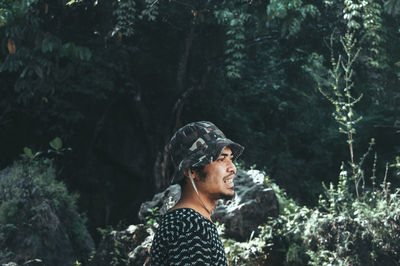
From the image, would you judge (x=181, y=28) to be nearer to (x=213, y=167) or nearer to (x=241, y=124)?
(x=241, y=124)

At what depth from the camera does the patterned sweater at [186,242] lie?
1.86m

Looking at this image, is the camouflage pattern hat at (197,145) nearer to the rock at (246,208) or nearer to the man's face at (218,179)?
the man's face at (218,179)

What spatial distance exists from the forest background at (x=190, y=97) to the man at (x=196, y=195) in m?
8.65

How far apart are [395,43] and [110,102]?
7264mm

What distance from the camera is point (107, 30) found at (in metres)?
11.5

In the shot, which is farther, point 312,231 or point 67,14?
point 67,14

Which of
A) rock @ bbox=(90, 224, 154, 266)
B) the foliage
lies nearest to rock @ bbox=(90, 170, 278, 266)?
rock @ bbox=(90, 224, 154, 266)

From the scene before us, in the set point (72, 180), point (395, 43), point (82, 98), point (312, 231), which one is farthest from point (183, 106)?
point (312, 231)

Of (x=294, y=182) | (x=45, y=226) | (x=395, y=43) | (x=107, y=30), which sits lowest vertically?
(x=294, y=182)

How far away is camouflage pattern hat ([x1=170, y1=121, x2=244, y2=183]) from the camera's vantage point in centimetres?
209

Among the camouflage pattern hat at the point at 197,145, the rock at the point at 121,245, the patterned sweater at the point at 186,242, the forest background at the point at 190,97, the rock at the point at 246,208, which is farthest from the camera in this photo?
the forest background at the point at 190,97

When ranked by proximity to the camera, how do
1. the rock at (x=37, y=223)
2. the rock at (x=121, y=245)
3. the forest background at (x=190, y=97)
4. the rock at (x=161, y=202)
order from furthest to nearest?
the forest background at (x=190, y=97) < the rock at (x=37, y=223) < the rock at (x=161, y=202) < the rock at (x=121, y=245)

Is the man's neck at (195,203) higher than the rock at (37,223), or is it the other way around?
the man's neck at (195,203)

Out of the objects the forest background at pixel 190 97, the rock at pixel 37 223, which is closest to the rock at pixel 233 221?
the rock at pixel 37 223
